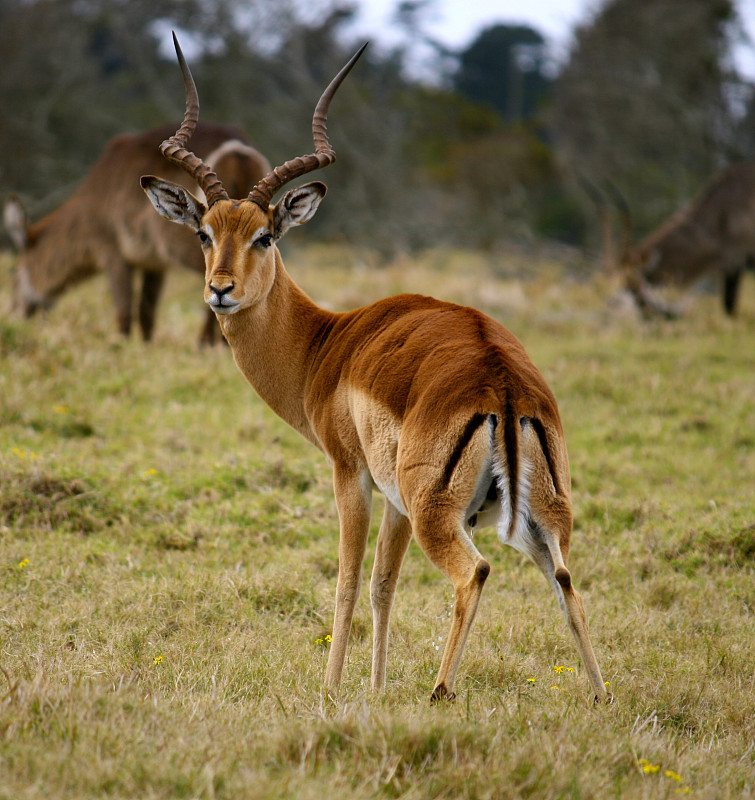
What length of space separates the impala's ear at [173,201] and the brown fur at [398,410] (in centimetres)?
1

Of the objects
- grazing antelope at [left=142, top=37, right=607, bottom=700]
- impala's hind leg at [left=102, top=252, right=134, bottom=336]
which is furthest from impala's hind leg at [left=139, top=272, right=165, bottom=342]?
grazing antelope at [left=142, top=37, right=607, bottom=700]

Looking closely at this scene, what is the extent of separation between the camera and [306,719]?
317 cm

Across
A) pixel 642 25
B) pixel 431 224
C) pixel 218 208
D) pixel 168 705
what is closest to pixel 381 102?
pixel 431 224

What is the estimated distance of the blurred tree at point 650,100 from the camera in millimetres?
20172

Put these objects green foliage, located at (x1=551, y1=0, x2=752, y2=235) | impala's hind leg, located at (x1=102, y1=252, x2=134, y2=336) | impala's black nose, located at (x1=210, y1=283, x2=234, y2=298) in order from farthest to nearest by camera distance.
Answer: green foliage, located at (x1=551, y1=0, x2=752, y2=235) < impala's hind leg, located at (x1=102, y1=252, x2=134, y2=336) < impala's black nose, located at (x1=210, y1=283, x2=234, y2=298)

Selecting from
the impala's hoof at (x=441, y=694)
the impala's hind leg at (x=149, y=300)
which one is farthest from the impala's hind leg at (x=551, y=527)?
the impala's hind leg at (x=149, y=300)

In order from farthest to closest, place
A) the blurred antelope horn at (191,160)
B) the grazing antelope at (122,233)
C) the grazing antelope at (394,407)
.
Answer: the grazing antelope at (122,233) < the blurred antelope horn at (191,160) < the grazing antelope at (394,407)

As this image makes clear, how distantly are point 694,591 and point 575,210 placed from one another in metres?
23.9

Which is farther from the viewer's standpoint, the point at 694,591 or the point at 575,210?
the point at 575,210

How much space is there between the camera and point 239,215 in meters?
4.34

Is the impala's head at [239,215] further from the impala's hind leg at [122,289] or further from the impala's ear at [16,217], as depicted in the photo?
the impala's ear at [16,217]

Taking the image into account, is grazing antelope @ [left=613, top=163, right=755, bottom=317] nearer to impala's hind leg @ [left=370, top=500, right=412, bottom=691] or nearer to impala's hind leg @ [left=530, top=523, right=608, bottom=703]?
impala's hind leg @ [left=370, top=500, right=412, bottom=691]

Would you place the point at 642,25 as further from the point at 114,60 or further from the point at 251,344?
the point at 251,344

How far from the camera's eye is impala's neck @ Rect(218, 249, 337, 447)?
4406 mm
